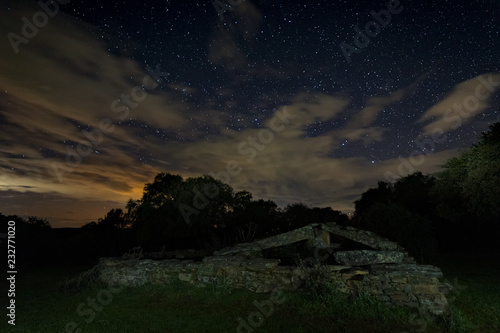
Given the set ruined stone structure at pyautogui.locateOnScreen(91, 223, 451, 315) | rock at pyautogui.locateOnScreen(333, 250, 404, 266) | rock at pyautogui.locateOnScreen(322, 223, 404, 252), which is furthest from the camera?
rock at pyautogui.locateOnScreen(322, 223, 404, 252)

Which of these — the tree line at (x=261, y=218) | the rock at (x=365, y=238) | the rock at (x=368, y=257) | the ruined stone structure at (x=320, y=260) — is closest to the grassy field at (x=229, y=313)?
the ruined stone structure at (x=320, y=260)

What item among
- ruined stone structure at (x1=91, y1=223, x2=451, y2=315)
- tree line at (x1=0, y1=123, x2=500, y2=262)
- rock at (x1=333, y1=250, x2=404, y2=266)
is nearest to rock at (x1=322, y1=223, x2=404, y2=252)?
ruined stone structure at (x1=91, y1=223, x2=451, y2=315)

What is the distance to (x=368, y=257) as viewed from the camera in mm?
13008

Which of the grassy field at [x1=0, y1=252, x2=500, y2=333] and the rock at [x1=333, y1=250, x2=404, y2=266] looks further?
the rock at [x1=333, y1=250, x2=404, y2=266]

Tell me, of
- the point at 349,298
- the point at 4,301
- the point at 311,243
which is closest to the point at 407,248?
the point at 311,243

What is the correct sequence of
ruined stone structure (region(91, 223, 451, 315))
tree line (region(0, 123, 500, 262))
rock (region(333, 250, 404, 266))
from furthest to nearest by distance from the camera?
tree line (region(0, 123, 500, 262)) < rock (region(333, 250, 404, 266)) < ruined stone structure (region(91, 223, 451, 315))

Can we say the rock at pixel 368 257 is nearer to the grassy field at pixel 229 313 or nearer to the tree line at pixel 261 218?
the grassy field at pixel 229 313

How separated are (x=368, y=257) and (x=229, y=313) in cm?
717

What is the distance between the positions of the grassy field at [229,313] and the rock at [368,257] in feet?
7.97

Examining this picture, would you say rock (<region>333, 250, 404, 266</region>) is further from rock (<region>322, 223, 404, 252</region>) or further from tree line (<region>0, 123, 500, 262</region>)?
tree line (<region>0, 123, 500, 262</region>)

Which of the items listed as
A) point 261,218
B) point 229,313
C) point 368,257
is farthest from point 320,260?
point 261,218

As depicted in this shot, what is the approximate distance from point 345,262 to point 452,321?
4785 mm

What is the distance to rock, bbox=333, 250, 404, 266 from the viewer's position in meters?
12.9

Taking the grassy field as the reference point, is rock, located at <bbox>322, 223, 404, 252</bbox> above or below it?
above
